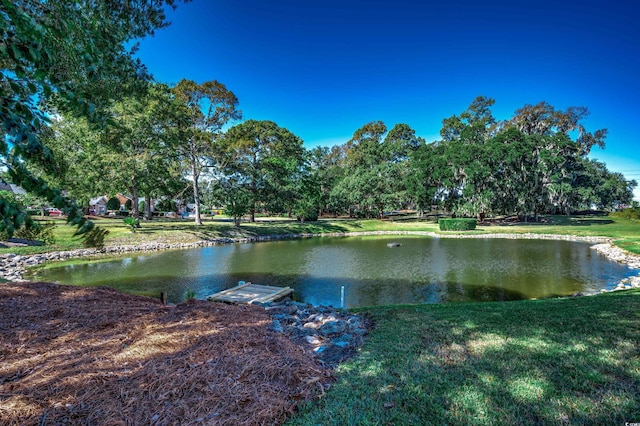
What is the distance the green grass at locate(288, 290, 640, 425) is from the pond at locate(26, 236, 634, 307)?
202 inches

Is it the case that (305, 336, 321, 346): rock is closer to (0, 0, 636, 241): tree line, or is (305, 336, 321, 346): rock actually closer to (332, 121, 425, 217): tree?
(0, 0, 636, 241): tree line

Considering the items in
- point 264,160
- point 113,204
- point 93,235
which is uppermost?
point 264,160

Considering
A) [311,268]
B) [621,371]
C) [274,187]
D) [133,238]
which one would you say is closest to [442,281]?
[311,268]

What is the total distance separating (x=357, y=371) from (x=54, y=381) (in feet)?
8.37

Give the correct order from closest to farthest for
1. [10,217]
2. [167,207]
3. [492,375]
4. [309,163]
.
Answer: [10,217] < [492,375] < [309,163] < [167,207]

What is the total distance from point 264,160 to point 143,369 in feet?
89.8

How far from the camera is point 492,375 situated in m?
2.89

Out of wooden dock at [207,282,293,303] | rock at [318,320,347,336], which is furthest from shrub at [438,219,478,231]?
rock at [318,320,347,336]

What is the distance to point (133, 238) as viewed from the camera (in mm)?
19672

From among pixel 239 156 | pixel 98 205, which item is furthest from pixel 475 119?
pixel 98 205

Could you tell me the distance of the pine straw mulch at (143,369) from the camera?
2.18 m

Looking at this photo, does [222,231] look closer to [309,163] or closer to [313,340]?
[309,163]

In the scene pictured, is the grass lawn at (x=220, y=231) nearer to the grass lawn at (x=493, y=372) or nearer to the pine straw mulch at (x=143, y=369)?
the pine straw mulch at (x=143, y=369)

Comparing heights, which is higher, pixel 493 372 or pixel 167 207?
pixel 167 207
